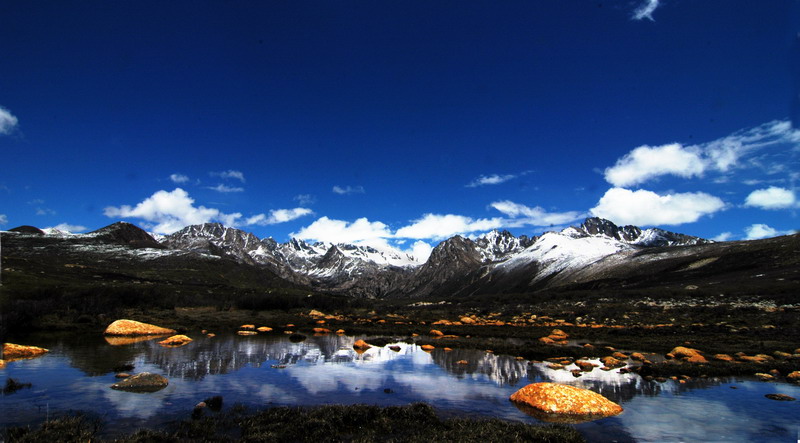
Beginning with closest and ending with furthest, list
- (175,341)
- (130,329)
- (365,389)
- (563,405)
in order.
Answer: (563,405)
(365,389)
(175,341)
(130,329)

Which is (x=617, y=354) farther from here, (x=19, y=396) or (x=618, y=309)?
(x=618, y=309)

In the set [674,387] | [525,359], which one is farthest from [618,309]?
[674,387]

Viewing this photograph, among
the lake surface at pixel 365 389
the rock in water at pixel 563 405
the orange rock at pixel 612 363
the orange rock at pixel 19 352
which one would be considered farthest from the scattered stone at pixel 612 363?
the orange rock at pixel 19 352

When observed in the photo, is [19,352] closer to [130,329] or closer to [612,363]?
[130,329]

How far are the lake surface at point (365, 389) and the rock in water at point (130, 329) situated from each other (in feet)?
33.7

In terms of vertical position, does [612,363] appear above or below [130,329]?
below

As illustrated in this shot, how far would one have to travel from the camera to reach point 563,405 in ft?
66.6

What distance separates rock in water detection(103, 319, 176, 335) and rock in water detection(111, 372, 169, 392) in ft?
111

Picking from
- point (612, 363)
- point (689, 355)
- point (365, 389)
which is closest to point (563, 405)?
point (365, 389)

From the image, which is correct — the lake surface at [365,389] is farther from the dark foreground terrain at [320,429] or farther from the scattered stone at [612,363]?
the scattered stone at [612,363]

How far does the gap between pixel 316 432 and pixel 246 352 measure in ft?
85.4

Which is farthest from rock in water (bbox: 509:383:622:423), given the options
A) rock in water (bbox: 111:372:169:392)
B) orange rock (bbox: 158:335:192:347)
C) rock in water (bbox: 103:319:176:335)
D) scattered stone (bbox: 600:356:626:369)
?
rock in water (bbox: 103:319:176:335)

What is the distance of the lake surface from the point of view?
1822 cm

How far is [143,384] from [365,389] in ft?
45.7
